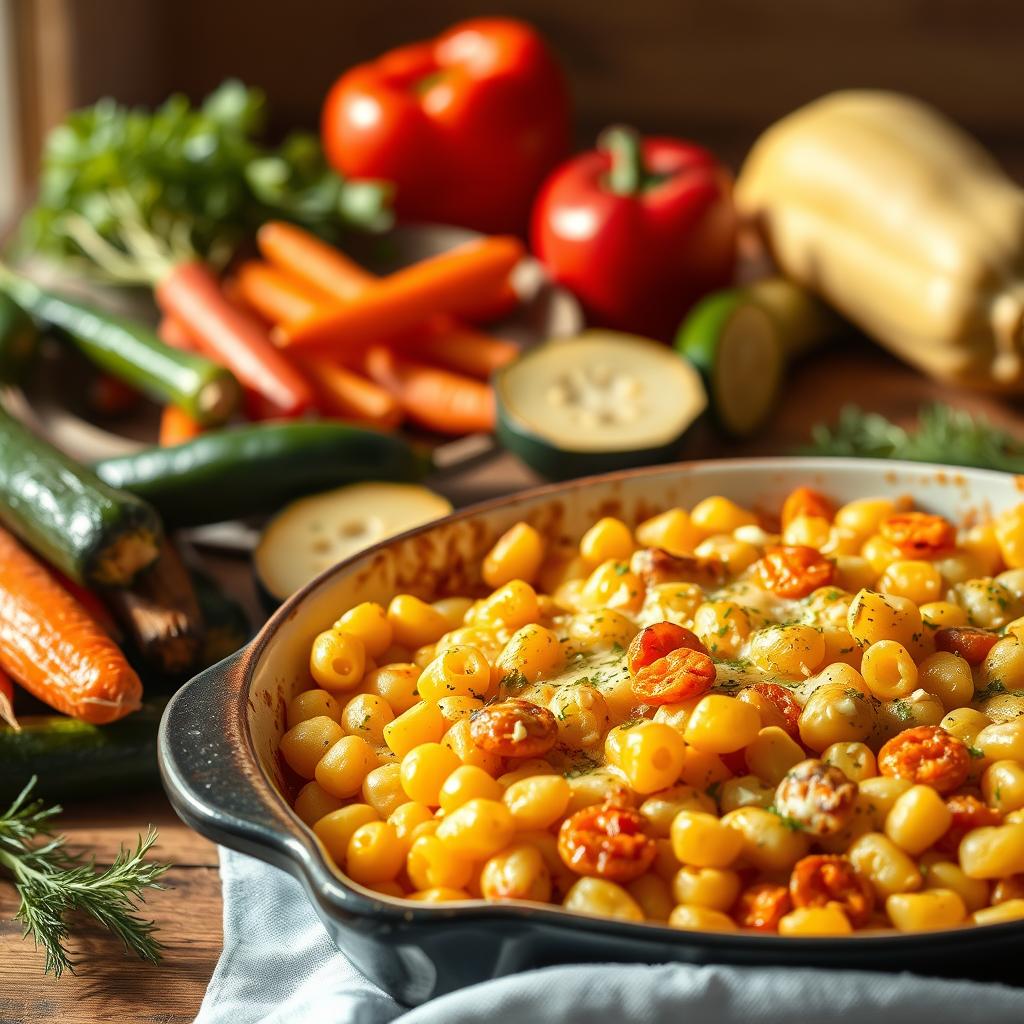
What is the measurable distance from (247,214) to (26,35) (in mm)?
1072

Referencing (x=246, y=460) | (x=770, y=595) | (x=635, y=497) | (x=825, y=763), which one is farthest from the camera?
(x=246, y=460)

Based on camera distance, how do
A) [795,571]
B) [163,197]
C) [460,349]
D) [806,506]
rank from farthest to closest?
[163,197], [460,349], [806,506], [795,571]

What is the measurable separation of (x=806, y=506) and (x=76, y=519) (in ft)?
3.42

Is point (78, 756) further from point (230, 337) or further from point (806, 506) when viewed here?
point (230, 337)

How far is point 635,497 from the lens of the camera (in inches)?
77.2

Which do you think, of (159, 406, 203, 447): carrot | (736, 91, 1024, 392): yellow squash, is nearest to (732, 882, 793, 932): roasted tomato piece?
(159, 406, 203, 447): carrot

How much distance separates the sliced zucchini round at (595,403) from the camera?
247 centimetres

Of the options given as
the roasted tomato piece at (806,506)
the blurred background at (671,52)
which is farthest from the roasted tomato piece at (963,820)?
the blurred background at (671,52)

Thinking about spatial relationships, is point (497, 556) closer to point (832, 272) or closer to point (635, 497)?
point (635, 497)

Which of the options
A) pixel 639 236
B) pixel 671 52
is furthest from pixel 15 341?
pixel 671 52

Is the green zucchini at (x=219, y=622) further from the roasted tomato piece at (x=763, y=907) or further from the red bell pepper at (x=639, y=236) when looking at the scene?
the red bell pepper at (x=639, y=236)

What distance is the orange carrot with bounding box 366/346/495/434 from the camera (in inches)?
109

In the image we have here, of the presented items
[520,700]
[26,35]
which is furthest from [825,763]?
[26,35]

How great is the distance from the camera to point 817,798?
4.37ft
